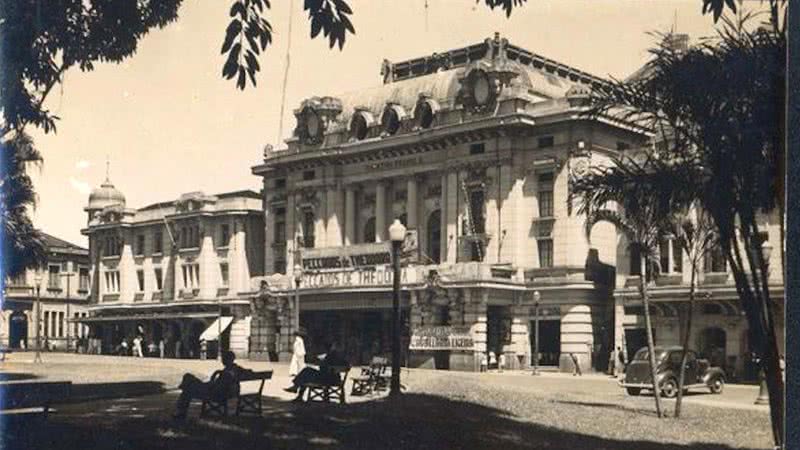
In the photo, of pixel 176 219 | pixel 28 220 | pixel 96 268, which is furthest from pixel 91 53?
pixel 96 268

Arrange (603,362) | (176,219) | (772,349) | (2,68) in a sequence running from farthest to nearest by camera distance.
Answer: (603,362)
(176,219)
(2,68)
(772,349)

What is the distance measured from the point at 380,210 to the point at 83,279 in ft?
42.7

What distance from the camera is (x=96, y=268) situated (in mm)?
36000

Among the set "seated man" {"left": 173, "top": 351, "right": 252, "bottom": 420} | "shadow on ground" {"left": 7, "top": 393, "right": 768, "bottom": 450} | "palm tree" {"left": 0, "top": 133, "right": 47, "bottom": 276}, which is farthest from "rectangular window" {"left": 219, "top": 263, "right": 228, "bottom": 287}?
"seated man" {"left": 173, "top": 351, "right": 252, "bottom": 420}

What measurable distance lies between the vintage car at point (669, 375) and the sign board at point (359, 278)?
46.7 feet

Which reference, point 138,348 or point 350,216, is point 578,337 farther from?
point 138,348

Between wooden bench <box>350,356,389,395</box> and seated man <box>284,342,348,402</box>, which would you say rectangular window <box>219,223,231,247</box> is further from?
seated man <box>284,342,348,402</box>

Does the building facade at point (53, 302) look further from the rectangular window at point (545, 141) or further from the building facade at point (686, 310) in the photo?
the rectangular window at point (545, 141)

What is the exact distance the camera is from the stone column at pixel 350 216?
43.3 m

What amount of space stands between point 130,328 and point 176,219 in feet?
22.9

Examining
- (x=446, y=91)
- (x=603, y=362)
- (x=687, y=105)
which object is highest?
(x=446, y=91)

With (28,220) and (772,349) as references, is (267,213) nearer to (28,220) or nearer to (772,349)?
(28,220)

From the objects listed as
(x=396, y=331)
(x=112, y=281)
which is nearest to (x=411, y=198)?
(x=112, y=281)

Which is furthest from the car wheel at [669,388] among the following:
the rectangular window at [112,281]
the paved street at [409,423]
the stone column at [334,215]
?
the stone column at [334,215]
